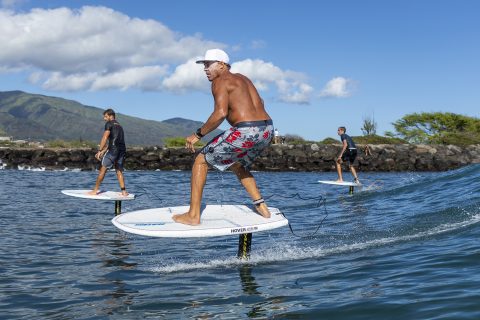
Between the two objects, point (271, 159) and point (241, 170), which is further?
point (271, 159)

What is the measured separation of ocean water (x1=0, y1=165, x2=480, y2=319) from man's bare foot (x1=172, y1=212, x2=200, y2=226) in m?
0.53

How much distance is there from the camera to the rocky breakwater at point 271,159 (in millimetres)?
37531

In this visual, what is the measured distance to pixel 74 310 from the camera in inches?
187

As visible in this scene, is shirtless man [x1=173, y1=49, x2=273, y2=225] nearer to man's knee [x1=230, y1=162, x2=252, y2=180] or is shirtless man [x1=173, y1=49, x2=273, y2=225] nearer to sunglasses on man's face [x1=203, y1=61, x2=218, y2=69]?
sunglasses on man's face [x1=203, y1=61, x2=218, y2=69]

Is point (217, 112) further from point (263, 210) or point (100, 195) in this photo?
point (100, 195)

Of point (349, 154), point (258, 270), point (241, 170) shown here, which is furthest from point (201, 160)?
point (349, 154)

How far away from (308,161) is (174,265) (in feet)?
106

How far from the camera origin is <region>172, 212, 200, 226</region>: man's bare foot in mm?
6375

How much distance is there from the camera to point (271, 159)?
37.6m

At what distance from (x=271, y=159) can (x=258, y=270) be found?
31505 mm

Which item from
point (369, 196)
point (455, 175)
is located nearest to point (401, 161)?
point (455, 175)

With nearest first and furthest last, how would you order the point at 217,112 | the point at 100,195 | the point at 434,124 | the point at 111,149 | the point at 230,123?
the point at 217,112 < the point at 230,123 < the point at 100,195 < the point at 111,149 < the point at 434,124

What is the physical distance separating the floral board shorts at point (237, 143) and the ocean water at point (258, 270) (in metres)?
1.22

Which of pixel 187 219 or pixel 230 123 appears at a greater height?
pixel 230 123
